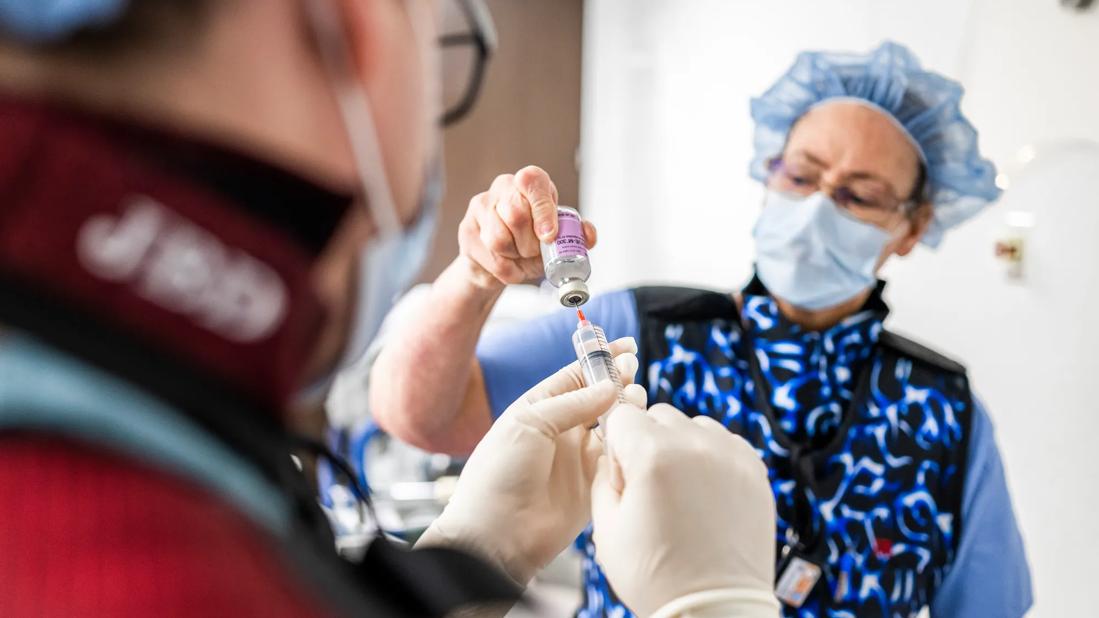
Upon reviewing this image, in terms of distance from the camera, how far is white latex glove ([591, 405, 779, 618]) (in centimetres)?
54

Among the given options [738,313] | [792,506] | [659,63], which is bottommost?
[792,506]

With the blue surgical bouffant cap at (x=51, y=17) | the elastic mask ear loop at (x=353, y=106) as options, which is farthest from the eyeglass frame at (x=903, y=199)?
the blue surgical bouffant cap at (x=51, y=17)

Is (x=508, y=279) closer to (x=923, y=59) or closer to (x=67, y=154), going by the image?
(x=67, y=154)

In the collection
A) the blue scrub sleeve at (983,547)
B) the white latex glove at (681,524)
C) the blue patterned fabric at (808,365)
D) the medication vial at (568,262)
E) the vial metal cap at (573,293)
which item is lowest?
the blue scrub sleeve at (983,547)

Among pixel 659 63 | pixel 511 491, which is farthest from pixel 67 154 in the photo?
pixel 659 63

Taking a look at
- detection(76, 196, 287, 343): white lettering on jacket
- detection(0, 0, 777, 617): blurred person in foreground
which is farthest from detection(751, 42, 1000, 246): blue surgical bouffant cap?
detection(76, 196, 287, 343): white lettering on jacket

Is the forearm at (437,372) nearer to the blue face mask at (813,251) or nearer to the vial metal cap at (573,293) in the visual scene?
the vial metal cap at (573,293)

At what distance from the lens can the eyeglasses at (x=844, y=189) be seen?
1.00m

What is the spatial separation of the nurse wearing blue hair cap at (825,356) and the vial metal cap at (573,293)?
5cm

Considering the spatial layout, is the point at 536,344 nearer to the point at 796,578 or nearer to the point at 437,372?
the point at 437,372

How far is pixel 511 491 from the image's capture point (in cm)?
58

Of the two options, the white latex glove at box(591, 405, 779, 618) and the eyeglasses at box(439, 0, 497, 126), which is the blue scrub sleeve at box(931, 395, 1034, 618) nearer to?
the white latex glove at box(591, 405, 779, 618)

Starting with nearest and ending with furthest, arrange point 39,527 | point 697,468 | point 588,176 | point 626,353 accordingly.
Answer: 1. point 39,527
2. point 697,468
3. point 626,353
4. point 588,176

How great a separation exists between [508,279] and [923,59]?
2.64 ft
